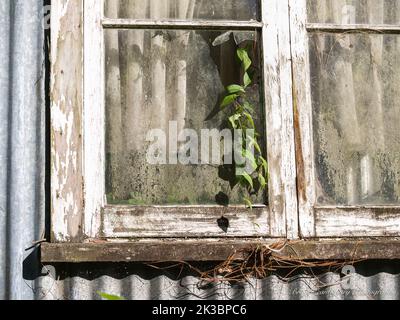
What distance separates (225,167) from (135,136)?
0.45 m

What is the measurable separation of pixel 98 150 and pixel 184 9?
806mm

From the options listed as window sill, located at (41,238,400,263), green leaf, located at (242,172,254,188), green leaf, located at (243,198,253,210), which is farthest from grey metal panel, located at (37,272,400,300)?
green leaf, located at (242,172,254,188)

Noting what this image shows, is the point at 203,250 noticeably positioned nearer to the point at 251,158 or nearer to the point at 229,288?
the point at 229,288

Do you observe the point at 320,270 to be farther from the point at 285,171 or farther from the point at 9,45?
the point at 9,45

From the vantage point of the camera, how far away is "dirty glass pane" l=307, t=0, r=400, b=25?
3232 millimetres

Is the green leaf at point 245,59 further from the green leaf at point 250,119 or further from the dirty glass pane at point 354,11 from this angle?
the dirty glass pane at point 354,11

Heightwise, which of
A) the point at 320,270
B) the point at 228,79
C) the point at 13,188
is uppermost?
the point at 228,79

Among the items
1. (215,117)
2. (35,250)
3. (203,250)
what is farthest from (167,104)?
(35,250)

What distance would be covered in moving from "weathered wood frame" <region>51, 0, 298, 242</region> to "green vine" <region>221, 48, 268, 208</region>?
0.06 meters

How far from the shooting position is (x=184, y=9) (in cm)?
318

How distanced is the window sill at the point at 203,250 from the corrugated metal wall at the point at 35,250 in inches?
3.5
